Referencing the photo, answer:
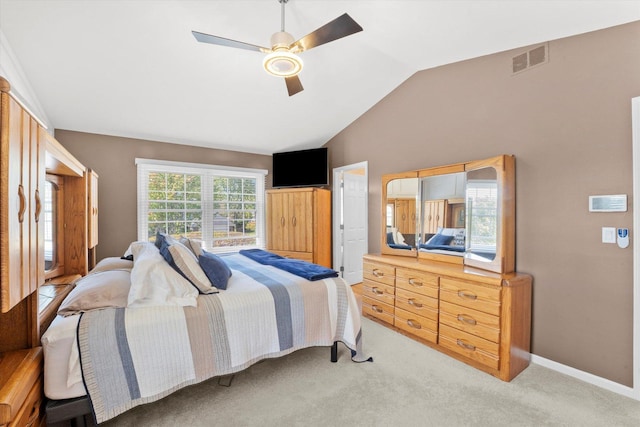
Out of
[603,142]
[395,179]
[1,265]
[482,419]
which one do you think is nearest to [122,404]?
[1,265]

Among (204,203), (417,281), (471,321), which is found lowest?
(471,321)

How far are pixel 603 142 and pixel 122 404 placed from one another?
12.3 feet

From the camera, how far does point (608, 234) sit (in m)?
2.16

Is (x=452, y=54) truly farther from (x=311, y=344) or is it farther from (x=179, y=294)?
(x=179, y=294)

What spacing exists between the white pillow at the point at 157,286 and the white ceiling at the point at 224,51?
1.94 meters

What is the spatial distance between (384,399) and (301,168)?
3721 millimetres

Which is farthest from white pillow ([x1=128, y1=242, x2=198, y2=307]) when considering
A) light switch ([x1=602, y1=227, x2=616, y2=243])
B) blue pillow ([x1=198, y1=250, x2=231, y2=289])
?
light switch ([x1=602, y1=227, x2=616, y2=243])

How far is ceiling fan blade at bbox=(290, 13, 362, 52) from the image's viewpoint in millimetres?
1854

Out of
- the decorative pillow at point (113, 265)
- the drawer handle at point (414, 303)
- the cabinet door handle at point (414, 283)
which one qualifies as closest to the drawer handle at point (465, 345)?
the drawer handle at point (414, 303)

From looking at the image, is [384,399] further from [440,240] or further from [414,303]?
[440,240]

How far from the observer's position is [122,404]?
5.40 ft

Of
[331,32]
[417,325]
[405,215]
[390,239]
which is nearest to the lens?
[331,32]

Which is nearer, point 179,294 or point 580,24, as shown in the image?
point 179,294

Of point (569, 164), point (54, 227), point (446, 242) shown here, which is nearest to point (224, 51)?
point (54, 227)
